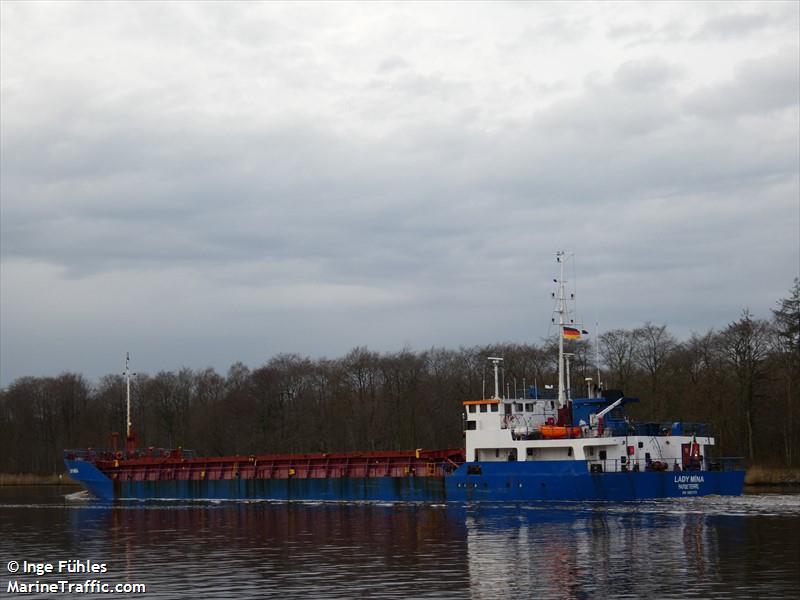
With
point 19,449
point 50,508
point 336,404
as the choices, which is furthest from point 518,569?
point 19,449

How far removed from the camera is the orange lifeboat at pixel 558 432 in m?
55.0

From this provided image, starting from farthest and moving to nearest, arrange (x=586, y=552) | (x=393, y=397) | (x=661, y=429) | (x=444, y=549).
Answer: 1. (x=393, y=397)
2. (x=661, y=429)
3. (x=444, y=549)
4. (x=586, y=552)

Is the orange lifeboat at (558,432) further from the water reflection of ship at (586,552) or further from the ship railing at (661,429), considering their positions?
the water reflection of ship at (586,552)

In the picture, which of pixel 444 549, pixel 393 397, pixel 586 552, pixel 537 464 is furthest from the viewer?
pixel 393 397

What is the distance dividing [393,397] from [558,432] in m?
48.7

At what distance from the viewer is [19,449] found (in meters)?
129

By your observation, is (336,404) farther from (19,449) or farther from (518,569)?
(518,569)

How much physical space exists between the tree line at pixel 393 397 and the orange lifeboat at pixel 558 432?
8.15m

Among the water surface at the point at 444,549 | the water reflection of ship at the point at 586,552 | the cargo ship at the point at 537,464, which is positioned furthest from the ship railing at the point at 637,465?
the water reflection of ship at the point at 586,552

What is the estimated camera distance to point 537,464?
54.2m

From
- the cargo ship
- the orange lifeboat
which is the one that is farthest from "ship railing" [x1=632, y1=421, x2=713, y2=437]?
the orange lifeboat

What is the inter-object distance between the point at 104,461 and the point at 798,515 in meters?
50.0

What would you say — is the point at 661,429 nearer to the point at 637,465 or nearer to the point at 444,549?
the point at 637,465

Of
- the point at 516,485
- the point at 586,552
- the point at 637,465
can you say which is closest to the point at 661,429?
the point at 637,465
